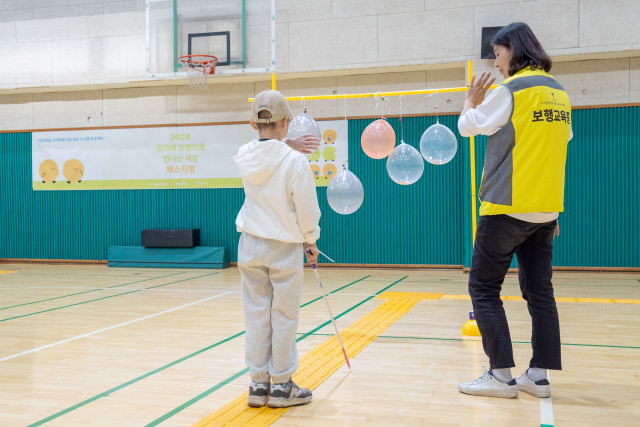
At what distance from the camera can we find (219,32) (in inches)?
331

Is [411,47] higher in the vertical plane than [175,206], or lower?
higher

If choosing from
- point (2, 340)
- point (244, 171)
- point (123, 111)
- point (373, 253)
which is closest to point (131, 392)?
point (244, 171)

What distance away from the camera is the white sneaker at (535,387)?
2.63 metres

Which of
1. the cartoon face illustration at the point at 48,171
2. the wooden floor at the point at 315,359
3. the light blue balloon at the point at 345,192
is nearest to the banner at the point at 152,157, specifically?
the cartoon face illustration at the point at 48,171

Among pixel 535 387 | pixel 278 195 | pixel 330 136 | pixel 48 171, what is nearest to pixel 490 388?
pixel 535 387

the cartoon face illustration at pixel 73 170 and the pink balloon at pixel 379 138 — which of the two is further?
the cartoon face illustration at pixel 73 170

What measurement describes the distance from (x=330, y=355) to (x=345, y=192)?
6.16 ft

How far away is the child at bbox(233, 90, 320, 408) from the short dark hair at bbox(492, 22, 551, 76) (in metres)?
1.01

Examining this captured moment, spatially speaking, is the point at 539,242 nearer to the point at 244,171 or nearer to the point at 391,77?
the point at 244,171

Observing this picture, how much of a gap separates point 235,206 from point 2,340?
5.47 metres

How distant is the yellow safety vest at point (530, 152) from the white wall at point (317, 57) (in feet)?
18.5

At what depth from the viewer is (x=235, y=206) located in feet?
30.6

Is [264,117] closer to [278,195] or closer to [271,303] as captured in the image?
[278,195]

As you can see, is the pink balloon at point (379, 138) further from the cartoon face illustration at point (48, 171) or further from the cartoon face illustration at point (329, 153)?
the cartoon face illustration at point (48, 171)
